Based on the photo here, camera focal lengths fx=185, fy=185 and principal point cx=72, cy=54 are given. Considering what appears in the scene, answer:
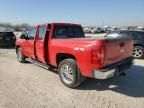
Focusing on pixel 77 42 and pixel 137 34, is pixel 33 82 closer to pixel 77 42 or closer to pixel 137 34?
pixel 77 42

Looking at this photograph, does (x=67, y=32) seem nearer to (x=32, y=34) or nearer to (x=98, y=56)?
(x=32, y=34)

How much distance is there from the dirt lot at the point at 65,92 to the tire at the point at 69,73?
6.5 inches

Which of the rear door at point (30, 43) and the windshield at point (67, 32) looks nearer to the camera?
the windshield at point (67, 32)

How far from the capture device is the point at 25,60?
8656 mm

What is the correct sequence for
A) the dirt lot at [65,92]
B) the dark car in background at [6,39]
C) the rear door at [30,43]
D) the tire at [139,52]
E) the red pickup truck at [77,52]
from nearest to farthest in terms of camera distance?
the dirt lot at [65,92], the red pickup truck at [77,52], the rear door at [30,43], the tire at [139,52], the dark car in background at [6,39]

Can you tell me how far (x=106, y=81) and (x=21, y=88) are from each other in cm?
256

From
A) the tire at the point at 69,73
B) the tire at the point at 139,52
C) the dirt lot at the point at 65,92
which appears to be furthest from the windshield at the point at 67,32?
the tire at the point at 139,52

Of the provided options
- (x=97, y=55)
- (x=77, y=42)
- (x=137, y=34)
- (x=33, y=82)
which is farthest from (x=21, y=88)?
(x=137, y=34)

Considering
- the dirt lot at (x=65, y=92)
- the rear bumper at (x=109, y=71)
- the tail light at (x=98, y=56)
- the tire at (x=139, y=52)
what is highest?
the tail light at (x=98, y=56)

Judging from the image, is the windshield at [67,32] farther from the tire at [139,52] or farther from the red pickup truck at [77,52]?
the tire at [139,52]

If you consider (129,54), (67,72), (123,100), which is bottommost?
(123,100)

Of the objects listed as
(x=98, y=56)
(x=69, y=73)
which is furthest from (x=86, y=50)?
(x=69, y=73)

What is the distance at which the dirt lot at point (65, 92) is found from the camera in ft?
13.8

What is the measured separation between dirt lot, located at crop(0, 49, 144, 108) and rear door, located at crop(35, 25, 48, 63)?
0.72 meters
